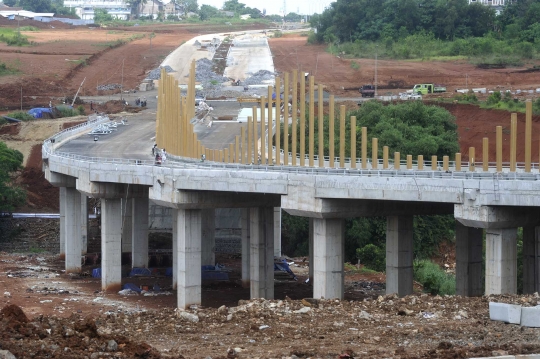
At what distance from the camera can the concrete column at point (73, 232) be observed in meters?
69.2

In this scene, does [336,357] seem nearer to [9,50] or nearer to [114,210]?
[114,210]

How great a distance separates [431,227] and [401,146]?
6.69 meters

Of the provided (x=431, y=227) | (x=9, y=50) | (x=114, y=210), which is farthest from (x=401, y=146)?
(x=9, y=50)

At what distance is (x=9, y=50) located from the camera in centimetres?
16462

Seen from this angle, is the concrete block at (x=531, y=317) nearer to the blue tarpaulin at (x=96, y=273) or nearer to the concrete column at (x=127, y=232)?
the blue tarpaulin at (x=96, y=273)

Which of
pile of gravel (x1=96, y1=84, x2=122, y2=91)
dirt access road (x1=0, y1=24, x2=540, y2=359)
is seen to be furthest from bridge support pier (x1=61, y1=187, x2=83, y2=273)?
pile of gravel (x1=96, y1=84, x2=122, y2=91)

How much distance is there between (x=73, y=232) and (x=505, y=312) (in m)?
38.8

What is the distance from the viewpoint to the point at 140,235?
69312 mm

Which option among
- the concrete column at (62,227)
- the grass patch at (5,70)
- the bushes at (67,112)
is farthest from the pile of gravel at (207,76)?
the concrete column at (62,227)

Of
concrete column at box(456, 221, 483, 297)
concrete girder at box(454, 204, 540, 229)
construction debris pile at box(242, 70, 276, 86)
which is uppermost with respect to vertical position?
construction debris pile at box(242, 70, 276, 86)

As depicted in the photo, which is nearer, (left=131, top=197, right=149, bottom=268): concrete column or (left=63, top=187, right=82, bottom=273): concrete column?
(left=131, top=197, right=149, bottom=268): concrete column

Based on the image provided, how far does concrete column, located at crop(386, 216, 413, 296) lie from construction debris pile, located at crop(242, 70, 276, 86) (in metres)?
87.9

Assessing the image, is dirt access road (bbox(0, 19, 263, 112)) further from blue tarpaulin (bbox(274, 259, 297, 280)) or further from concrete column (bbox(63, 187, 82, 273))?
blue tarpaulin (bbox(274, 259, 297, 280))

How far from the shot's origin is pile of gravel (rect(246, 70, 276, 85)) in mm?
142625
